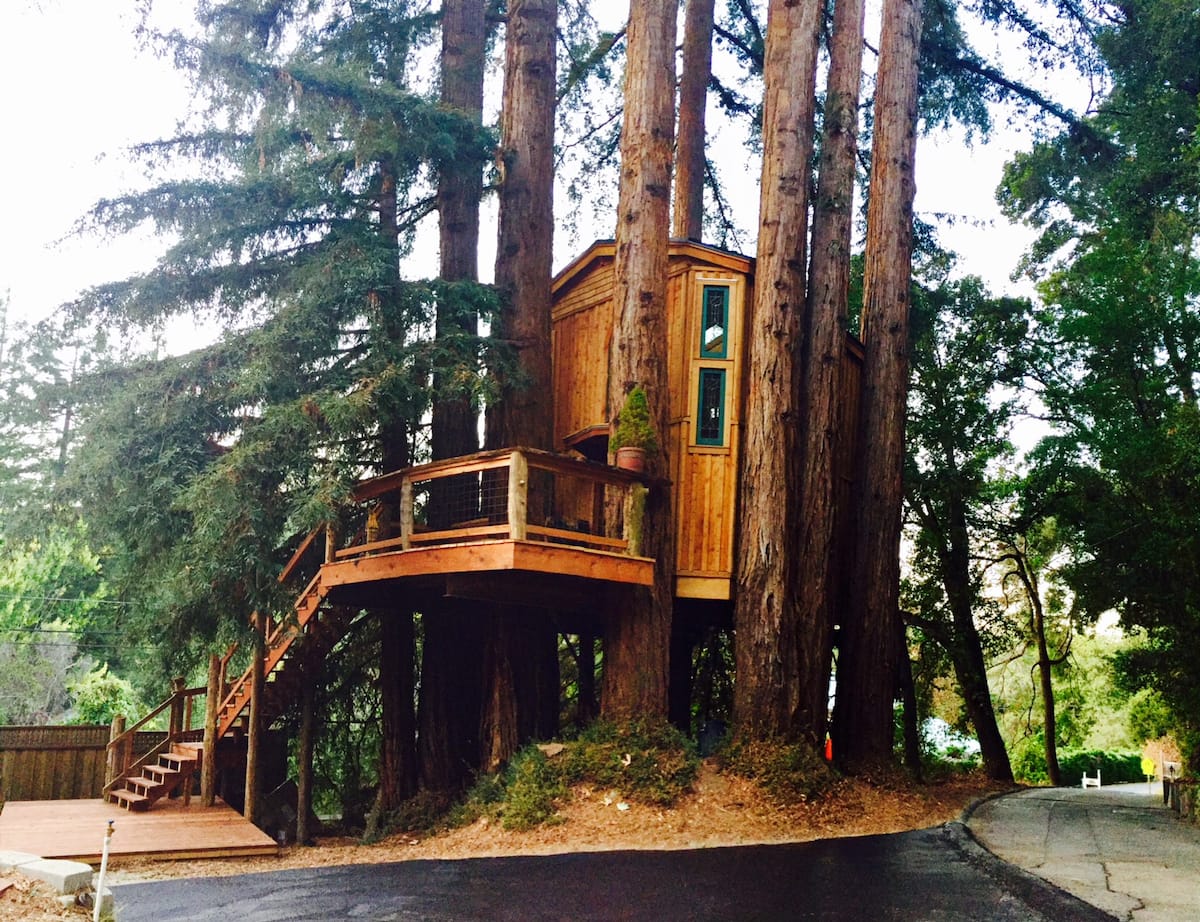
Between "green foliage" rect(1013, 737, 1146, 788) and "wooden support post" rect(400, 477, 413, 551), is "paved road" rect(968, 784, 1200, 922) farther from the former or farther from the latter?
"green foliage" rect(1013, 737, 1146, 788)

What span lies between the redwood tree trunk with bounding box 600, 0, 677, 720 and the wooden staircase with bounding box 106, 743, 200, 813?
599 centimetres


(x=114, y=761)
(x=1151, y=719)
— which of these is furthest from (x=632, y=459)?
(x=1151, y=719)

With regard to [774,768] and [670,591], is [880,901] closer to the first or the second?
[774,768]

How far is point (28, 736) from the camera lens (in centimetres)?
1922

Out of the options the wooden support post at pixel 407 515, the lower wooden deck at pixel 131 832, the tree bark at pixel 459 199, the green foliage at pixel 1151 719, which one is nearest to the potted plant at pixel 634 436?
the tree bark at pixel 459 199

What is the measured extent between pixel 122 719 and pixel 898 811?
35.5 ft

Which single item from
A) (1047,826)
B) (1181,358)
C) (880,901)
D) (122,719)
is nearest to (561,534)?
(880,901)

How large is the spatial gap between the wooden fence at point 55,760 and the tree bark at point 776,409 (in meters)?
11.0

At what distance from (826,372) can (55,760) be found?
13.9m

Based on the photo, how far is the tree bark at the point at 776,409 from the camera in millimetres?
12922

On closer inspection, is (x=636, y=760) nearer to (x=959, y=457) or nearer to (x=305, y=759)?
(x=305, y=759)

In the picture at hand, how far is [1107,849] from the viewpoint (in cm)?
978

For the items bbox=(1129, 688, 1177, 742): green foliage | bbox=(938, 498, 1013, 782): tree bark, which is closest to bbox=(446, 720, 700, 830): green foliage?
bbox=(938, 498, 1013, 782): tree bark

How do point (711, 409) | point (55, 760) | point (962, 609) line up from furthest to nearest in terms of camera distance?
point (962, 609)
point (55, 760)
point (711, 409)
